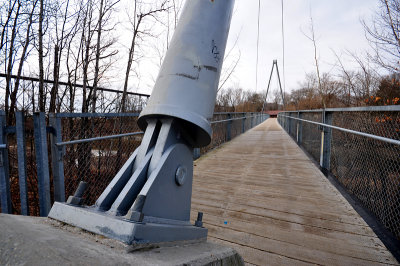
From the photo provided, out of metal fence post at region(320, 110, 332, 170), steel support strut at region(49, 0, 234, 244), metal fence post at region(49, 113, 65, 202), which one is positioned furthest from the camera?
metal fence post at region(320, 110, 332, 170)

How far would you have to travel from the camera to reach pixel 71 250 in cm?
64

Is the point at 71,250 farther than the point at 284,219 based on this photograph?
No

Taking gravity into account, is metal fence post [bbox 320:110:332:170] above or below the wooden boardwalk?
above

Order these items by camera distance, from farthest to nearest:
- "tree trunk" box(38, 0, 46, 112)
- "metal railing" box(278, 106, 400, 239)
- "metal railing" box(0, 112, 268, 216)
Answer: "tree trunk" box(38, 0, 46, 112)
"metal railing" box(278, 106, 400, 239)
"metal railing" box(0, 112, 268, 216)

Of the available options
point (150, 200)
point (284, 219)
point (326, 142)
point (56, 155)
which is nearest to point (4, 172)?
point (56, 155)

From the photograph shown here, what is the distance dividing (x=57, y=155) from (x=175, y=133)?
1.57m

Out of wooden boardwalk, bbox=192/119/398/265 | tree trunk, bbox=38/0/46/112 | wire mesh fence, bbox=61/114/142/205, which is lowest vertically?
wooden boardwalk, bbox=192/119/398/265

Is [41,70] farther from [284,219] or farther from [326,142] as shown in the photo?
[326,142]

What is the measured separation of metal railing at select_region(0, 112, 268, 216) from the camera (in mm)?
1860

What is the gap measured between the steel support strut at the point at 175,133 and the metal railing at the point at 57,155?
124cm

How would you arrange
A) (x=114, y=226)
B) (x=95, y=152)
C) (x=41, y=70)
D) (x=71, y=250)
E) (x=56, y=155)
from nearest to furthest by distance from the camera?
(x=71, y=250) → (x=114, y=226) → (x=56, y=155) → (x=95, y=152) → (x=41, y=70)

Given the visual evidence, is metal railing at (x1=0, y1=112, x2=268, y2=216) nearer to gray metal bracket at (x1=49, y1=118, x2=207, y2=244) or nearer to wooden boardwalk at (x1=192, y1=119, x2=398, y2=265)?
gray metal bracket at (x1=49, y1=118, x2=207, y2=244)

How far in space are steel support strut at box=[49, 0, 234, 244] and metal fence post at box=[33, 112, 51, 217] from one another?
119 centimetres

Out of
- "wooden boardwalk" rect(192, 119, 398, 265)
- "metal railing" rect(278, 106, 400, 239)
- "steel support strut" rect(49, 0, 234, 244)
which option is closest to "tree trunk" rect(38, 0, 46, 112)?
"wooden boardwalk" rect(192, 119, 398, 265)
